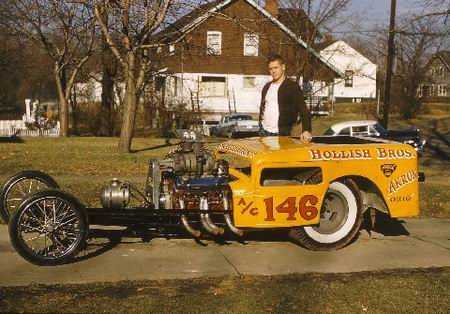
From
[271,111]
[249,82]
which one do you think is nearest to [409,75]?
[249,82]

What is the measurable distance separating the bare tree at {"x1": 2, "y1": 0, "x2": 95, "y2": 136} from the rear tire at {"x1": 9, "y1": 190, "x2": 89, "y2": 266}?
18188 mm

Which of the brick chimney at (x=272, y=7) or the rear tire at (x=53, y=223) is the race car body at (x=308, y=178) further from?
the brick chimney at (x=272, y=7)

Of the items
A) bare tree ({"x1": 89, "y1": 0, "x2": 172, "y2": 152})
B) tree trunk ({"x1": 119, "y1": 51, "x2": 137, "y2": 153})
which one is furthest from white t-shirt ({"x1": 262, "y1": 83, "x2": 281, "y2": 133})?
tree trunk ({"x1": 119, "y1": 51, "x2": 137, "y2": 153})

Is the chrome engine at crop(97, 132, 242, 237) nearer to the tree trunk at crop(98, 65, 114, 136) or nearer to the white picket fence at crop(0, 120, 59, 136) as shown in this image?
the white picket fence at crop(0, 120, 59, 136)

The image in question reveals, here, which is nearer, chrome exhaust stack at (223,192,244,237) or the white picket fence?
chrome exhaust stack at (223,192,244,237)

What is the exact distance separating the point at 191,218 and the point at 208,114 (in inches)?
1304

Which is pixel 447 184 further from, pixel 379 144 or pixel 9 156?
pixel 9 156

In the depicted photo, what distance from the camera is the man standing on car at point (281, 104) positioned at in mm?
7250

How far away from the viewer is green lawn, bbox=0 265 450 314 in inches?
177

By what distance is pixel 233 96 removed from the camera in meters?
42.5

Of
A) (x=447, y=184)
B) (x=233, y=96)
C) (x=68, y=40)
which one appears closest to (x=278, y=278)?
(x=447, y=184)

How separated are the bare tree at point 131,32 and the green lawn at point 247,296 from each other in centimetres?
927

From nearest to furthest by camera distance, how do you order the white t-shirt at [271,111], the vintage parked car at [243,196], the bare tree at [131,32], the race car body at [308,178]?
the vintage parked car at [243,196] → the race car body at [308,178] → the white t-shirt at [271,111] → the bare tree at [131,32]

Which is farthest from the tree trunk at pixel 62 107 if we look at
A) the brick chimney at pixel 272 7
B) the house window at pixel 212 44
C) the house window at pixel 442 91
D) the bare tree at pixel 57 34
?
the house window at pixel 442 91
